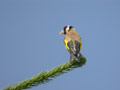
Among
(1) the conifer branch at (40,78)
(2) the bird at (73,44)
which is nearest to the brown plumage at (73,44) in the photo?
(2) the bird at (73,44)

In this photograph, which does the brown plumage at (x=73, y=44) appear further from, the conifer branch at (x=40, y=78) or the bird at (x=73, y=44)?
the conifer branch at (x=40, y=78)

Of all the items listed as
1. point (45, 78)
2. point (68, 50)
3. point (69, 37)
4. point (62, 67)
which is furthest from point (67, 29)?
point (45, 78)

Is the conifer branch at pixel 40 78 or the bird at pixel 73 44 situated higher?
the bird at pixel 73 44

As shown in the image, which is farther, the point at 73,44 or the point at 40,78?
the point at 73,44

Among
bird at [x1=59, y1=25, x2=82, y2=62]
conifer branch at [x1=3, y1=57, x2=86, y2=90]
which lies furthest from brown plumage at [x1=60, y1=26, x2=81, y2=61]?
conifer branch at [x1=3, y1=57, x2=86, y2=90]

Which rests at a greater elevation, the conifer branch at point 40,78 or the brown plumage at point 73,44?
the brown plumage at point 73,44

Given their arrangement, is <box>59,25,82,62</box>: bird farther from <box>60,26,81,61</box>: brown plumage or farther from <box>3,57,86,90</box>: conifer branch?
<box>3,57,86,90</box>: conifer branch

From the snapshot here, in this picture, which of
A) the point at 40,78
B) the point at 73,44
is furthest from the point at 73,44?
the point at 40,78

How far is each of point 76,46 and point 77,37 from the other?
1.60 ft

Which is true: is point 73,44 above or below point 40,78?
above

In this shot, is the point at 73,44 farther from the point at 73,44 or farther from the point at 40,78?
the point at 40,78

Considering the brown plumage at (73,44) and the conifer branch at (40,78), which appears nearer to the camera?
the conifer branch at (40,78)

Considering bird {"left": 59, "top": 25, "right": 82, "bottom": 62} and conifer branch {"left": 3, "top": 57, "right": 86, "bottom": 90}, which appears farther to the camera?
bird {"left": 59, "top": 25, "right": 82, "bottom": 62}

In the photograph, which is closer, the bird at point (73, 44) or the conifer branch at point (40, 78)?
the conifer branch at point (40, 78)
